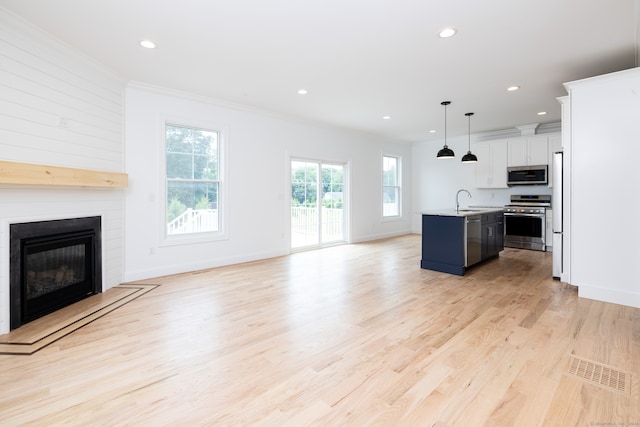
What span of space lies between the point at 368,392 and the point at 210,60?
3.67 metres

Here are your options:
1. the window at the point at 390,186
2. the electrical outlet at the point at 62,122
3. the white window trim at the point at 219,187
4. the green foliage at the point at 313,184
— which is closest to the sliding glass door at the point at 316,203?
the green foliage at the point at 313,184

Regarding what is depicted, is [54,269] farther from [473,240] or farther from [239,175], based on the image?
[473,240]

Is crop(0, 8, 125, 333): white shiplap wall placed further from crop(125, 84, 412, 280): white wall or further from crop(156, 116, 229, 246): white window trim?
crop(156, 116, 229, 246): white window trim

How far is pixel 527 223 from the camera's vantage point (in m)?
6.72

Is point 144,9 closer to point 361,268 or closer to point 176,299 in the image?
point 176,299

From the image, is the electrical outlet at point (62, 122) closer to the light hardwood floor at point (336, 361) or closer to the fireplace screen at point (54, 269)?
the fireplace screen at point (54, 269)

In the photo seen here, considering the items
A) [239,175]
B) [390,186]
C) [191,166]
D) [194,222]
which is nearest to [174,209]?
[194,222]

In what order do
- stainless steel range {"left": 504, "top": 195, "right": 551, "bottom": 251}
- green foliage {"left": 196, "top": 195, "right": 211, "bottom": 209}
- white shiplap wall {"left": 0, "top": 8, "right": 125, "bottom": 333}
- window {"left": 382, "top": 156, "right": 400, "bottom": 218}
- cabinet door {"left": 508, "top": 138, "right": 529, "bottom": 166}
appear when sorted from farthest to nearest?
window {"left": 382, "top": 156, "right": 400, "bottom": 218}, cabinet door {"left": 508, "top": 138, "right": 529, "bottom": 166}, stainless steel range {"left": 504, "top": 195, "right": 551, "bottom": 251}, green foliage {"left": 196, "top": 195, "right": 211, "bottom": 209}, white shiplap wall {"left": 0, "top": 8, "right": 125, "bottom": 333}

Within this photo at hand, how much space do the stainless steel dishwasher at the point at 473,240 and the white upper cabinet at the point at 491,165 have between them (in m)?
2.90

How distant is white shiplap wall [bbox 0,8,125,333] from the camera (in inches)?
110

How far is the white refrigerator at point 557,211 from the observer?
13.6 feet

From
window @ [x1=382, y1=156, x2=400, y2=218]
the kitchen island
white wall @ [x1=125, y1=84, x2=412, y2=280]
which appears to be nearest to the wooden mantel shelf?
white wall @ [x1=125, y1=84, x2=412, y2=280]

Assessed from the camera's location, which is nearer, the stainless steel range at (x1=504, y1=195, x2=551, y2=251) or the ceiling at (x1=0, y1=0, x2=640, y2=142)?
the ceiling at (x1=0, y1=0, x2=640, y2=142)

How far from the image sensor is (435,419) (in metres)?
1.67
